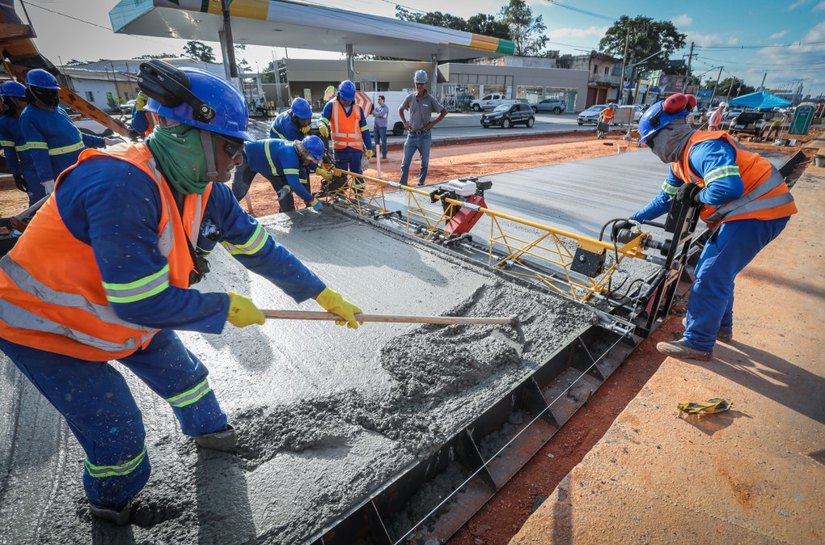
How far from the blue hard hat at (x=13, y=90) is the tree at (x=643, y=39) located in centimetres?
5789

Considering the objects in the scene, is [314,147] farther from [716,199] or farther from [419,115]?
[716,199]

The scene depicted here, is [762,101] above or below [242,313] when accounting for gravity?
Result: above

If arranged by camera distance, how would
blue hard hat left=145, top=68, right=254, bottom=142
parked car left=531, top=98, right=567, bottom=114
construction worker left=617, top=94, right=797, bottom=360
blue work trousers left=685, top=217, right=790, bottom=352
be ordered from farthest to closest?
parked car left=531, top=98, right=567, bottom=114, blue work trousers left=685, top=217, right=790, bottom=352, construction worker left=617, top=94, right=797, bottom=360, blue hard hat left=145, top=68, right=254, bottom=142

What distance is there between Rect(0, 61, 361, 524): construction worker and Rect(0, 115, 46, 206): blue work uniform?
3976 millimetres

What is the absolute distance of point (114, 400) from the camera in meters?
1.49

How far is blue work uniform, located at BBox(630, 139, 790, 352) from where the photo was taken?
242cm

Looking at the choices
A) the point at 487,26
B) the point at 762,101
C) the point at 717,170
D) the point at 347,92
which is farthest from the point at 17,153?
the point at 487,26

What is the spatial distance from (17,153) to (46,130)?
663 mm

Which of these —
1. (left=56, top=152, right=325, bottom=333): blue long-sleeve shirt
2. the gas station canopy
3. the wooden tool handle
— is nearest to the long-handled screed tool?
the wooden tool handle

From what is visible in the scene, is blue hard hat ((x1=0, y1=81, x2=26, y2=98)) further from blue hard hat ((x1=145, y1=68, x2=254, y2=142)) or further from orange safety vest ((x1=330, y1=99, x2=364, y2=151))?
blue hard hat ((x1=145, y1=68, x2=254, y2=142))

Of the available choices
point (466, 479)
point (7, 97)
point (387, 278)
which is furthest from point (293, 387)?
point (7, 97)

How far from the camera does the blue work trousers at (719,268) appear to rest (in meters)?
2.60

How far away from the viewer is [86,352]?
1419mm

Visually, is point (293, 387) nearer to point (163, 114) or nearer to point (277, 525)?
point (277, 525)
